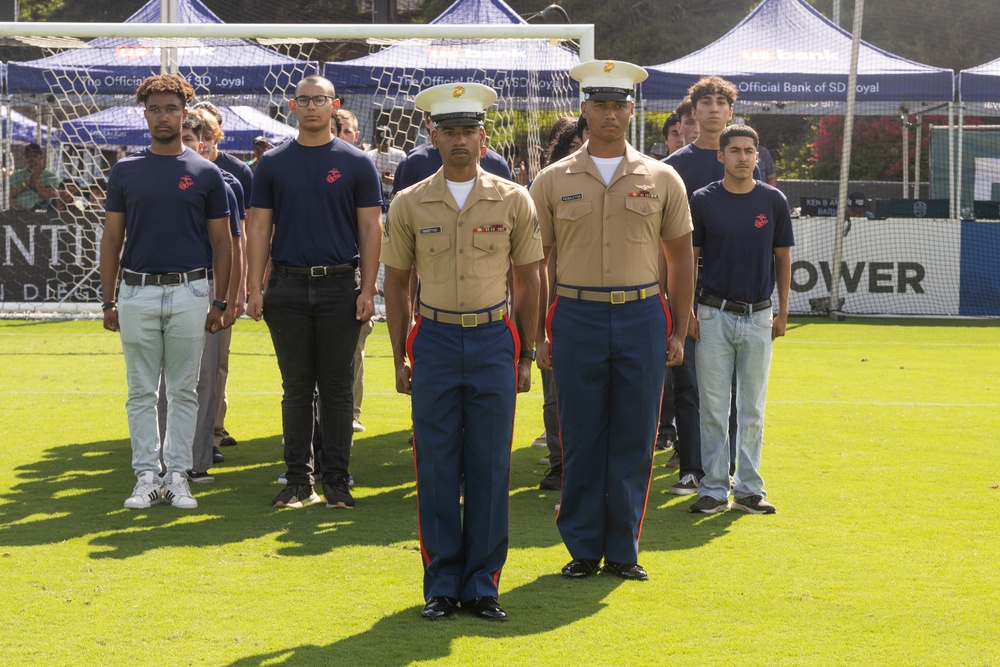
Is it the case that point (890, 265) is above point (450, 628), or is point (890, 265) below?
above

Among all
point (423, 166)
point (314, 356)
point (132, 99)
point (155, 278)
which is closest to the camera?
point (155, 278)

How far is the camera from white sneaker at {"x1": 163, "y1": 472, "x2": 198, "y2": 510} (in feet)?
23.3

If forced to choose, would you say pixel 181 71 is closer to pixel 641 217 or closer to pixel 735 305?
pixel 735 305

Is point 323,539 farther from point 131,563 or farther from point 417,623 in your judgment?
point 417,623

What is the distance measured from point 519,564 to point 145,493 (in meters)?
2.32

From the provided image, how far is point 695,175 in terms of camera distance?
7.66 meters

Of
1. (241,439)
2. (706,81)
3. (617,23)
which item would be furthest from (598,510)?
(617,23)

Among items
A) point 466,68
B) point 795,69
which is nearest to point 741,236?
point 466,68

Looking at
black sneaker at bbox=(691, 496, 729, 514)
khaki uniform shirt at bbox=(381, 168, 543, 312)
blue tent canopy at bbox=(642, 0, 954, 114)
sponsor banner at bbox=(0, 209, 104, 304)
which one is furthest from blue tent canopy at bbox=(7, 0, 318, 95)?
khaki uniform shirt at bbox=(381, 168, 543, 312)

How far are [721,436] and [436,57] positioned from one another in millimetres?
9518

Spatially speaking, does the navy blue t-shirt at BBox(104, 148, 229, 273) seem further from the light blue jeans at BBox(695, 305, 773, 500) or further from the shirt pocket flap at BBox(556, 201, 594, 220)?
the light blue jeans at BBox(695, 305, 773, 500)

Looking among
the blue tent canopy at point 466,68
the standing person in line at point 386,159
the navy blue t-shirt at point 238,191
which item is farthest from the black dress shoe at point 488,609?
the blue tent canopy at point 466,68

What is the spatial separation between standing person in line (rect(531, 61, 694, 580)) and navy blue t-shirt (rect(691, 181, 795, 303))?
1074 mm

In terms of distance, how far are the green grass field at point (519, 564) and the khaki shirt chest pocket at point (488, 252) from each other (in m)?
1.36
